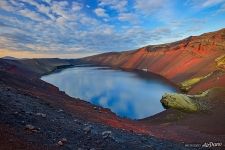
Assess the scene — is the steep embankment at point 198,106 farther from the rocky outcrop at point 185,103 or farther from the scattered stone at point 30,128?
the scattered stone at point 30,128

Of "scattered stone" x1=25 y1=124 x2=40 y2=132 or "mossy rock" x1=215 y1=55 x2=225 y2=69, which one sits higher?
"mossy rock" x1=215 y1=55 x2=225 y2=69

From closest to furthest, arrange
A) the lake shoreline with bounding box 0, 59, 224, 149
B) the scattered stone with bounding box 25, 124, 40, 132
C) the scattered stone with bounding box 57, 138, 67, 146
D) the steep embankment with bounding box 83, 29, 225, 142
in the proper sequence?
the scattered stone with bounding box 57, 138, 67, 146 → the scattered stone with bounding box 25, 124, 40, 132 → the lake shoreline with bounding box 0, 59, 224, 149 → the steep embankment with bounding box 83, 29, 225, 142

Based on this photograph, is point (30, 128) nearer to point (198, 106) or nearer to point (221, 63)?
point (198, 106)

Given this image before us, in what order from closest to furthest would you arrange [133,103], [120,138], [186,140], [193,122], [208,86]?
1. [120,138]
2. [186,140]
3. [193,122]
4. [133,103]
5. [208,86]

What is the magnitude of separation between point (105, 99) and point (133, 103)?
6606 mm

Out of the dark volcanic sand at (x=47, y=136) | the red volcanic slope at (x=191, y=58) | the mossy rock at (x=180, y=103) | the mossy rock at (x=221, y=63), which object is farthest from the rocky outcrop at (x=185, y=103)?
the red volcanic slope at (x=191, y=58)

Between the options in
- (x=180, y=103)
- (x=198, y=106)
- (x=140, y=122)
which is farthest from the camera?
(x=180, y=103)

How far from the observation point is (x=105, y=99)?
2095 inches

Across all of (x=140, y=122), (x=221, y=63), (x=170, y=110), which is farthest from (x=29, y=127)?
(x=221, y=63)

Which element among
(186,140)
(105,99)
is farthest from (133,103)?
(186,140)

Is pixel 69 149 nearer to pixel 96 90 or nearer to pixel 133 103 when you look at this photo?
pixel 133 103

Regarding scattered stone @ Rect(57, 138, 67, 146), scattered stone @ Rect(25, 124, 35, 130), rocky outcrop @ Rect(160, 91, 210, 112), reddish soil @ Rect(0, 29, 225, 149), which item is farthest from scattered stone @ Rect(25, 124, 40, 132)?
rocky outcrop @ Rect(160, 91, 210, 112)

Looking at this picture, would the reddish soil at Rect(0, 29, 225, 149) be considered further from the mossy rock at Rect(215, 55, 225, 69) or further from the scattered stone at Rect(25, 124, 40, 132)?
the mossy rock at Rect(215, 55, 225, 69)

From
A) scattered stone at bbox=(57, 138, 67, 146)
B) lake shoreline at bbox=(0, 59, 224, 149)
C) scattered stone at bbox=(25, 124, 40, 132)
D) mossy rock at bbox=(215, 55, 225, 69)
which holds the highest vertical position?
mossy rock at bbox=(215, 55, 225, 69)
